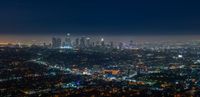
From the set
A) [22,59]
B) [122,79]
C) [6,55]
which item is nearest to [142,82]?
[122,79]

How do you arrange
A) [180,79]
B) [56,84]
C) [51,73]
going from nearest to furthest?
1. [56,84]
2. [180,79]
3. [51,73]

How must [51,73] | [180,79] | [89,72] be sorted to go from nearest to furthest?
[180,79]
[51,73]
[89,72]

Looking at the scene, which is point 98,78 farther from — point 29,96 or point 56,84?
point 29,96

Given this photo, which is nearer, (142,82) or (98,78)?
(142,82)

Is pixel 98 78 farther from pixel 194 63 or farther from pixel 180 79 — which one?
pixel 194 63

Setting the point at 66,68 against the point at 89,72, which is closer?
the point at 89,72

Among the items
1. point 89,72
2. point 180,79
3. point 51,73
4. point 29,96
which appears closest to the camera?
point 29,96

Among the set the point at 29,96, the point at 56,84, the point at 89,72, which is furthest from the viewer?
the point at 89,72

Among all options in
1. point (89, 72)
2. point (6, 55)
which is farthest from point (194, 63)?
point (6, 55)
